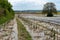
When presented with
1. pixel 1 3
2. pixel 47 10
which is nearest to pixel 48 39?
pixel 1 3

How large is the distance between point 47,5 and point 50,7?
198 cm

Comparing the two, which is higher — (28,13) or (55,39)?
(55,39)

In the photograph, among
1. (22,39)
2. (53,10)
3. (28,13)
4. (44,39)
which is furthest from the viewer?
(28,13)

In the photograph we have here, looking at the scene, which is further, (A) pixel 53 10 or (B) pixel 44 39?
(A) pixel 53 10

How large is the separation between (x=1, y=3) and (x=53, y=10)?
113 feet

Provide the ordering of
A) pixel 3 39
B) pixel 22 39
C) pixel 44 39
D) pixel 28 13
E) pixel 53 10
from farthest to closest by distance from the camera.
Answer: pixel 28 13 → pixel 53 10 → pixel 22 39 → pixel 44 39 → pixel 3 39

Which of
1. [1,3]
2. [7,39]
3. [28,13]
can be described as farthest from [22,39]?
[28,13]

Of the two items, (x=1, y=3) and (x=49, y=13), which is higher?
(x=1, y=3)

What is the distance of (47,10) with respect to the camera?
72.2 m

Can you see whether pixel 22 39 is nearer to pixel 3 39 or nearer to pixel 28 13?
pixel 3 39

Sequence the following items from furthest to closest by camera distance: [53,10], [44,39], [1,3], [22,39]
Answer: [53,10] < [1,3] < [22,39] < [44,39]

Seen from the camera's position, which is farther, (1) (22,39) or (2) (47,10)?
(2) (47,10)

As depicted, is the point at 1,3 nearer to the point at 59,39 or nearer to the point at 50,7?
the point at 59,39

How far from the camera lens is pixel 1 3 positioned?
40.1 m
